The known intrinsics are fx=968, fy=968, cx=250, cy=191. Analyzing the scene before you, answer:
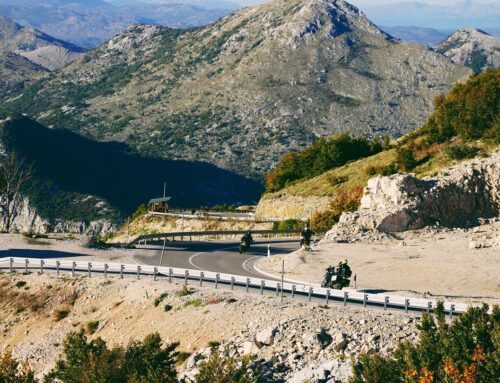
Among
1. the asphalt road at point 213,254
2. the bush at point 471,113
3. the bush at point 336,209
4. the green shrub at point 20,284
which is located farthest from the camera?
the bush at point 471,113

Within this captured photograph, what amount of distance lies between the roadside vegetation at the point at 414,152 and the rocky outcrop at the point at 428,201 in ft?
15.1

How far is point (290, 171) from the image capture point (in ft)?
390

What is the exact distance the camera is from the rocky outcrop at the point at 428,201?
74.9m

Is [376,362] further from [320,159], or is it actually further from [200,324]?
[320,159]

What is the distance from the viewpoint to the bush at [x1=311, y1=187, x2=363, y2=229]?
8775 centimetres

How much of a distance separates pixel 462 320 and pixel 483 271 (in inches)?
920

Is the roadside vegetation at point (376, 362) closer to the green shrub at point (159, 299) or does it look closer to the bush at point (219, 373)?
the bush at point (219, 373)

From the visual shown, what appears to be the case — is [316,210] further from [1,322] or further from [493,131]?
[1,322]

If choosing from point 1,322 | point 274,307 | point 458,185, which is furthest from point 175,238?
point 274,307

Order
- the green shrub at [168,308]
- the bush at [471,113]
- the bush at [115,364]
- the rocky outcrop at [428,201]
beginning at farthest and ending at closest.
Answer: the bush at [471,113] → the rocky outcrop at [428,201] → the green shrub at [168,308] → the bush at [115,364]

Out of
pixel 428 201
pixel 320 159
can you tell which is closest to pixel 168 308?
pixel 428 201

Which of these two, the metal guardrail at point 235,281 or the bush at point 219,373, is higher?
the metal guardrail at point 235,281

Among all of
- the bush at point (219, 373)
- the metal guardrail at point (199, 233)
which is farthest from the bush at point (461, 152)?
the bush at point (219, 373)

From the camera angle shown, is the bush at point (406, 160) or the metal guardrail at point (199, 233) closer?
the metal guardrail at point (199, 233)
